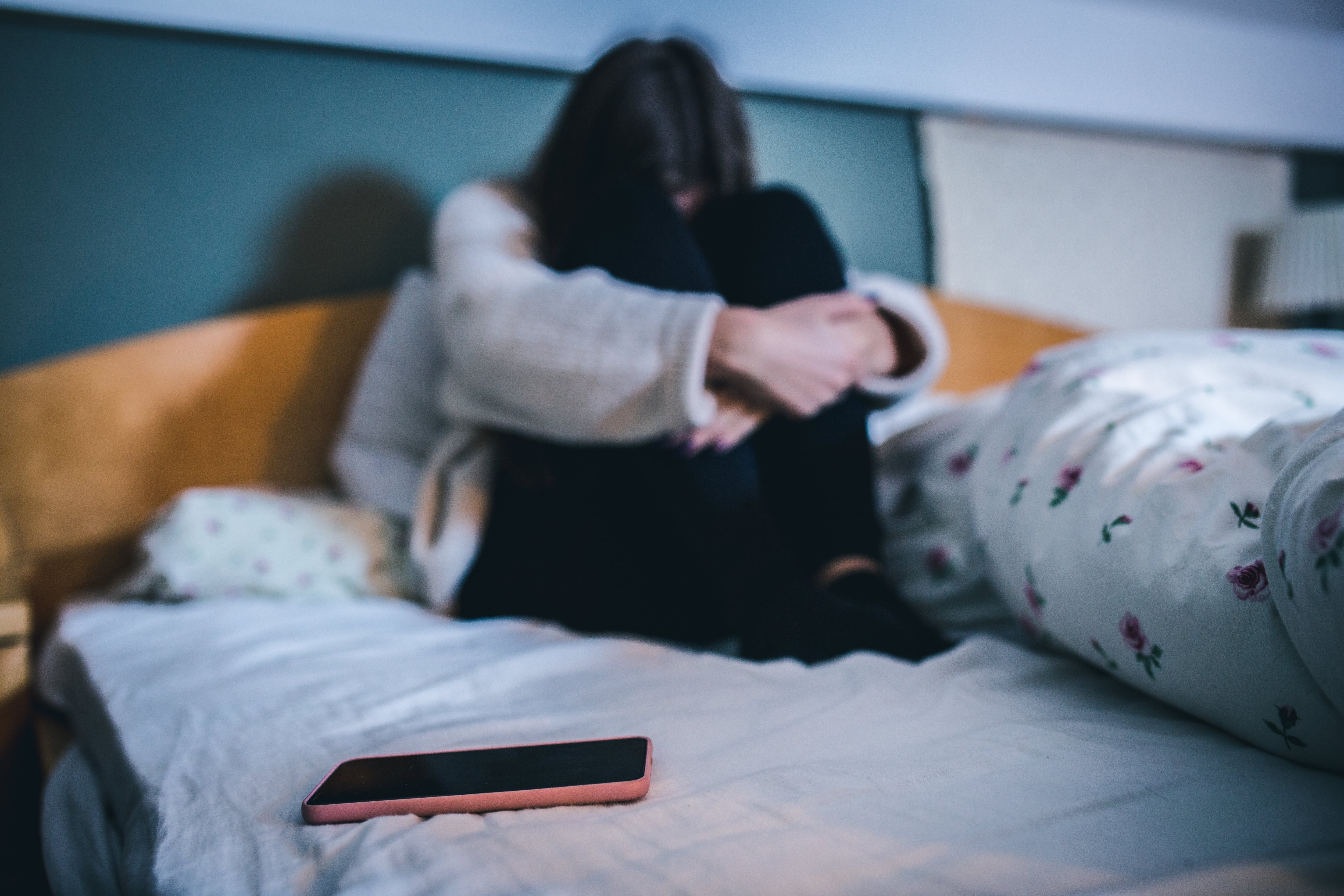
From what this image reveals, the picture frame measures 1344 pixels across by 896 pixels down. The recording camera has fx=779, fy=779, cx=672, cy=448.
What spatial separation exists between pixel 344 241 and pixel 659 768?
1021 millimetres

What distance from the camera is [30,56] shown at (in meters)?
1.00

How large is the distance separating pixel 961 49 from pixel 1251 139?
2.43 ft

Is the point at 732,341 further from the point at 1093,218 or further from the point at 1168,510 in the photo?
the point at 1093,218

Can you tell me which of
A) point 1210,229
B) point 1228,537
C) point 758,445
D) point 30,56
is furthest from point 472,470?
point 1210,229

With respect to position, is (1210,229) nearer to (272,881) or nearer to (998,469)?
(998,469)

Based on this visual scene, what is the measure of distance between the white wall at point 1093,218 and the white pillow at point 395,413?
95cm

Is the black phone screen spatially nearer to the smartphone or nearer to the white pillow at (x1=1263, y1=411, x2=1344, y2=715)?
the smartphone

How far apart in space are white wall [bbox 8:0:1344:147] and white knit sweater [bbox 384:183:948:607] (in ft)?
1.59

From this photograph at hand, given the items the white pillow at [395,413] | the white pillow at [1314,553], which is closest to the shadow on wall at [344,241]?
the white pillow at [395,413]

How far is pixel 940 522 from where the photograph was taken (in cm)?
71

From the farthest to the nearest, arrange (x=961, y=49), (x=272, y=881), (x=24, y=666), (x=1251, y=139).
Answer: (x=1251, y=139) < (x=961, y=49) < (x=24, y=666) < (x=272, y=881)

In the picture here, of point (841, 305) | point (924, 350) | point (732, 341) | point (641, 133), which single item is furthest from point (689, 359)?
point (641, 133)

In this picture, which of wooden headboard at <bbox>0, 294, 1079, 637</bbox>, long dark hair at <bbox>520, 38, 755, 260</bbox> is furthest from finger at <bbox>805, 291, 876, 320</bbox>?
wooden headboard at <bbox>0, 294, 1079, 637</bbox>

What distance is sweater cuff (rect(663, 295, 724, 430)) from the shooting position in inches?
25.2
